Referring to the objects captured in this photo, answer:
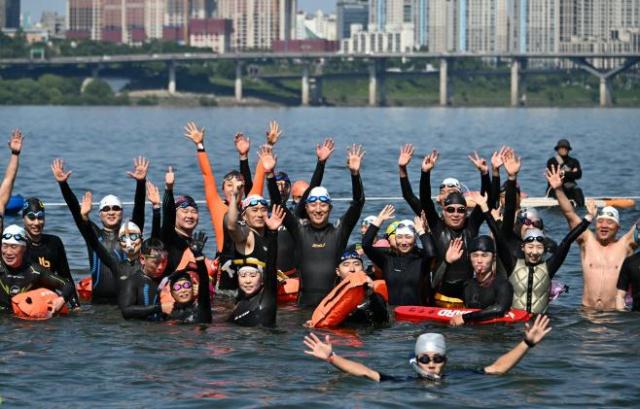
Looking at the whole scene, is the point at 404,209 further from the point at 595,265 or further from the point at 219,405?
the point at 219,405

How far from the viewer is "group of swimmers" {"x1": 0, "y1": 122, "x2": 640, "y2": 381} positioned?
62.3 ft

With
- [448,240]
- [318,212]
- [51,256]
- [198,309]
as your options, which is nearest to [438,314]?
[448,240]

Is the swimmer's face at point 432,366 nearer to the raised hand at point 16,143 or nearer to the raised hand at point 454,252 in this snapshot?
the raised hand at point 454,252

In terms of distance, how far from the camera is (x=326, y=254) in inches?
775

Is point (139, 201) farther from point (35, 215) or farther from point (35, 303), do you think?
point (35, 303)

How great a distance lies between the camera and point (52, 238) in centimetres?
2033

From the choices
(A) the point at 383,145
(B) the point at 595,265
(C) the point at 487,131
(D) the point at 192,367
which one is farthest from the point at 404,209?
(C) the point at 487,131

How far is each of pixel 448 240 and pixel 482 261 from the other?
122 cm

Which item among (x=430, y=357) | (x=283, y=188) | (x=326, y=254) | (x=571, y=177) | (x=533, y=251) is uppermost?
(x=283, y=188)

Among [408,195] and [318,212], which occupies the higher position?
[408,195]

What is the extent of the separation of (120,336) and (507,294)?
5.04 meters

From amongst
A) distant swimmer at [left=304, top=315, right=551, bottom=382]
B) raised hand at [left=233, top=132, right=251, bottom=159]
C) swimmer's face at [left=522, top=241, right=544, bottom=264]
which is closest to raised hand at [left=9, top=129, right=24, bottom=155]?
raised hand at [left=233, top=132, right=251, bottom=159]

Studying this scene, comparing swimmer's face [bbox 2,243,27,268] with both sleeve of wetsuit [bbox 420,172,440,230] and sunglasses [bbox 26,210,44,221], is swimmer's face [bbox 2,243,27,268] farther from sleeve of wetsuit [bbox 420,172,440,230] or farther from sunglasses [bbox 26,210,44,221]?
sleeve of wetsuit [bbox 420,172,440,230]

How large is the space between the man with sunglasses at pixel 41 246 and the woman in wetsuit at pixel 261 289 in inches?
98.4
